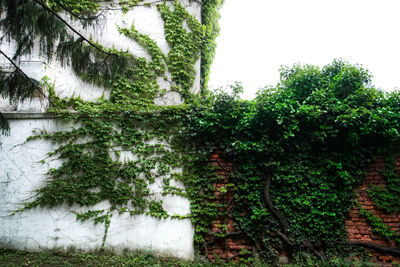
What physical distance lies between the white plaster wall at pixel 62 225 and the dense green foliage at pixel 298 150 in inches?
52.4

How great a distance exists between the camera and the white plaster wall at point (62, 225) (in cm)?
420

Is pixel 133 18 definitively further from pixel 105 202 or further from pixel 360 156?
pixel 360 156

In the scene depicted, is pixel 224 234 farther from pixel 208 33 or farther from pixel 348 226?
pixel 208 33

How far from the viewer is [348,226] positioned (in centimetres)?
434

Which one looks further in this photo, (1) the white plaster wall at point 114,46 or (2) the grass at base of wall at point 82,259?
(1) the white plaster wall at point 114,46

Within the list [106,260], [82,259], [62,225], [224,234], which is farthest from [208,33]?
[82,259]

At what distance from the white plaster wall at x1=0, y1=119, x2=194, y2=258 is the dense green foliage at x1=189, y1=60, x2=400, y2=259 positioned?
1.33m

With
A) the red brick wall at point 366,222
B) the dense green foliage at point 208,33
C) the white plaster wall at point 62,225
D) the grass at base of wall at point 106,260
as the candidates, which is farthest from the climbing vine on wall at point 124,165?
the red brick wall at point 366,222

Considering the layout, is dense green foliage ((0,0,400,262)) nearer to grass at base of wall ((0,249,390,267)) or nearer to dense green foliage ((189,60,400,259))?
dense green foliage ((189,60,400,259))

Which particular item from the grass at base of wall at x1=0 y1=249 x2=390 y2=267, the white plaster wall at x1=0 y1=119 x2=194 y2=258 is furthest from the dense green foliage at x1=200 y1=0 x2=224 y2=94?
the grass at base of wall at x1=0 y1=249 x2=390 y2=267

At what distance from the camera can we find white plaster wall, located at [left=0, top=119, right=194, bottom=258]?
420 centimetres

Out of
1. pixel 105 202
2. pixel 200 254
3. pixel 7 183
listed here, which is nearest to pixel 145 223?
pixel 105 202

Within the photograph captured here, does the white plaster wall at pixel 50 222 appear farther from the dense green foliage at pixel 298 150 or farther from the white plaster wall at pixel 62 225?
the dense green foliage at pixel 298 150

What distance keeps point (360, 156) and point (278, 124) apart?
1894 mm
